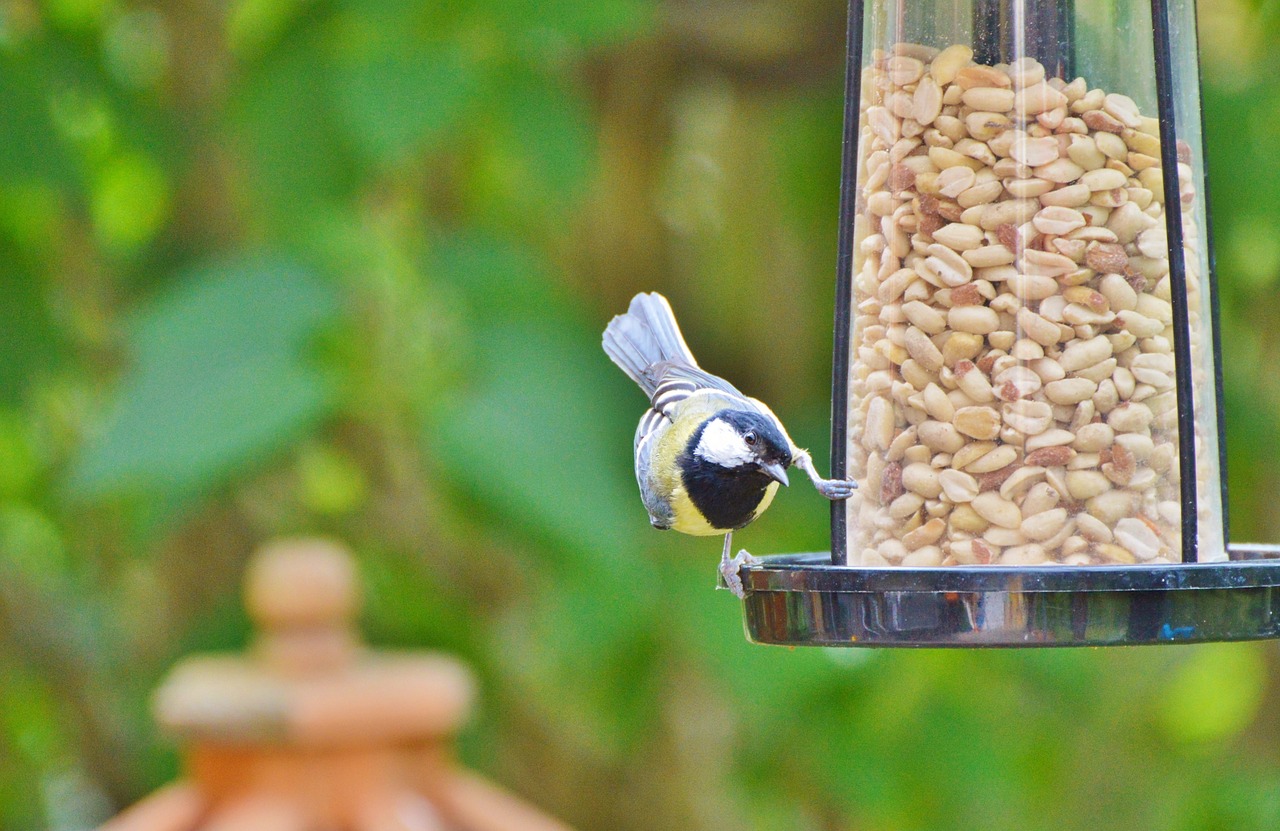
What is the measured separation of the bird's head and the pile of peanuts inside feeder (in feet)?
0.77

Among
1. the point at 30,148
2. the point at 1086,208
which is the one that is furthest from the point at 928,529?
the point at 30,148

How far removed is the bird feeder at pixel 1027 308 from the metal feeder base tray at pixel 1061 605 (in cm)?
10

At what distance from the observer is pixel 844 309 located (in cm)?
255

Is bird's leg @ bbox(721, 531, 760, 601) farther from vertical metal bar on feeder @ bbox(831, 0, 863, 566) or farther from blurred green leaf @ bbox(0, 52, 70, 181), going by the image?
blurred green leaf @ bbox(0, 52, 70, 181)

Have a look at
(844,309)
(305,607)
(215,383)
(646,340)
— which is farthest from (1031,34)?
(215,383)

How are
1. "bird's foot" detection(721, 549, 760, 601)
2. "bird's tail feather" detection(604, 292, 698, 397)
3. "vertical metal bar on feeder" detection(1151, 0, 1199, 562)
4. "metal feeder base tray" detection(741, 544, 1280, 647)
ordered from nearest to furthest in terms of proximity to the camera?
"metal feeder base tray" detection(741, 544, 1280, 647) → "vertical metal bar on feeder" detection(1151, 0, 1199, 562) → "bird's foot" detection(721, 549, 760, 601) → "bird's tail feather" detection(604, 292, 698, 397)

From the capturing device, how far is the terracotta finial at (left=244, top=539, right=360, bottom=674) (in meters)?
2.65

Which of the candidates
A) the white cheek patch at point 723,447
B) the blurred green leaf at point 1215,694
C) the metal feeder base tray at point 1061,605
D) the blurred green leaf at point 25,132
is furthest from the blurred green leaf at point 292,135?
the blurred green leaf at point 1215,694

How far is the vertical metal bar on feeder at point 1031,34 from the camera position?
94.7 inches

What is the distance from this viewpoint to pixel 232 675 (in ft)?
9.31

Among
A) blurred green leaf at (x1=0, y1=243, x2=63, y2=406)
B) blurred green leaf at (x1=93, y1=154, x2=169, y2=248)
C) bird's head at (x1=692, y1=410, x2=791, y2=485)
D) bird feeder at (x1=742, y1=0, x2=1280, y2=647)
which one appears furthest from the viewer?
blurred green leaf at (x1=93, y1=154, x2=169, y2=248)

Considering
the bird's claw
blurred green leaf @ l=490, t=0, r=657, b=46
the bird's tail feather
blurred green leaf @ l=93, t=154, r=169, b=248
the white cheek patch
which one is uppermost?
blurred green leaf @ l=490, t=0, r=657, b=46

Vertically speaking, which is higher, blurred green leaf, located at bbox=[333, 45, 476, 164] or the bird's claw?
blurred green leaf, located at bbox=[333, 45, 476, 164]

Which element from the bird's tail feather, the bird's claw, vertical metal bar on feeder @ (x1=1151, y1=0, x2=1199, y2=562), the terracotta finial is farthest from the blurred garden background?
vertical metal bar on feeder @ (x1=1151, y1=0, x2=1199, y2=562)
